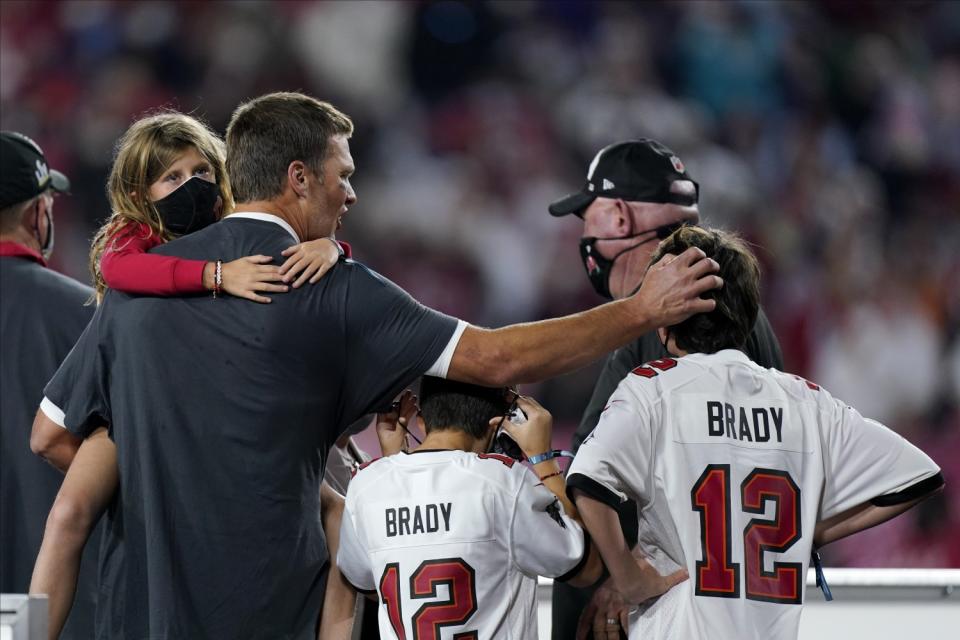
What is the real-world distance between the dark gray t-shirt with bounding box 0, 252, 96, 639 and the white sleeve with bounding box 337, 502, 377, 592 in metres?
1.05

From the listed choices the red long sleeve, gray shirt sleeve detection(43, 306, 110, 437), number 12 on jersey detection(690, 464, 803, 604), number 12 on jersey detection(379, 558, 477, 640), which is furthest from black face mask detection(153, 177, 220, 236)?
number 12 on jersey detection(690, 464, 803, 604)

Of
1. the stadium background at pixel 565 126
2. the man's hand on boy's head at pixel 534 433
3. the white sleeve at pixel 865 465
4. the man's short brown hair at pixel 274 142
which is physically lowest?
the white sleeve at pixel 865 465

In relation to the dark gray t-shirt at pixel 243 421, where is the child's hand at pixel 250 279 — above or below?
above

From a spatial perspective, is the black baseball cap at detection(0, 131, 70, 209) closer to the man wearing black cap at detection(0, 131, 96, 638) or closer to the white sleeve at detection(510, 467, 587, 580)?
the man wearing black cap at detection(0, 131, 96, 638)

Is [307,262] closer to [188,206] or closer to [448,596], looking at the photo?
[188,206]

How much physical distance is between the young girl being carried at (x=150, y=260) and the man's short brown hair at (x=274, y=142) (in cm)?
17

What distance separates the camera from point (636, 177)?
9.71 ft

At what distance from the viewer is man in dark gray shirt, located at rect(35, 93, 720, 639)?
6.91 ft

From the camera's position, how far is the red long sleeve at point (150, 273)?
6.95ft

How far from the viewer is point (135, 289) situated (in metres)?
2.17

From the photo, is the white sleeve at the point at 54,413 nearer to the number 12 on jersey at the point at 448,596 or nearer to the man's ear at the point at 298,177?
the man's ear at the point at 298,177

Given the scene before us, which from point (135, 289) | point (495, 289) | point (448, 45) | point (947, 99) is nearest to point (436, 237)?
point (495, 289)

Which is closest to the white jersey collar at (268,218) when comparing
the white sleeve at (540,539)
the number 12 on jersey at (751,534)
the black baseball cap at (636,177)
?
the white sleeve at (540,539)

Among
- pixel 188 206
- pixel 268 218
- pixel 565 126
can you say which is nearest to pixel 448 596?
pixel 268 218
